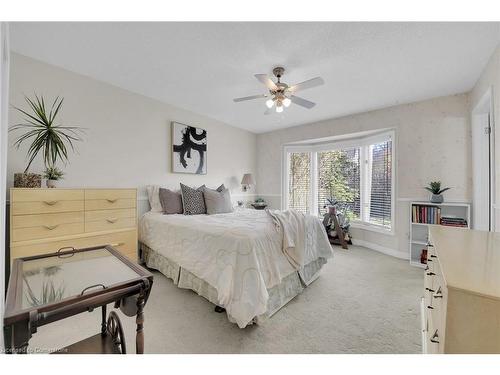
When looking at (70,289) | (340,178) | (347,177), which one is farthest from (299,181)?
(70,289)

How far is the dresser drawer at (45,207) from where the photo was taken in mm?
1812

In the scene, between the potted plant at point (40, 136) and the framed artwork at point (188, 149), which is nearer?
the potted plant at point (40, 136)

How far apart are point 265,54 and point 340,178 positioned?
320cm

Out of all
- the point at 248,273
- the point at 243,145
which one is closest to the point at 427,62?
the point at 248,273

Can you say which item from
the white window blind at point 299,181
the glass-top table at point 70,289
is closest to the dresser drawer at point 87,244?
the glass-top table at point 70,289

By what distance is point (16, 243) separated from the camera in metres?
1.80

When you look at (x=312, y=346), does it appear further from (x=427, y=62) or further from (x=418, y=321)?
(x=427, y=62)

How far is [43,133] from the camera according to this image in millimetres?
2168

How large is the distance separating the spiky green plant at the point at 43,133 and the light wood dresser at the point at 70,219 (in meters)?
0.40

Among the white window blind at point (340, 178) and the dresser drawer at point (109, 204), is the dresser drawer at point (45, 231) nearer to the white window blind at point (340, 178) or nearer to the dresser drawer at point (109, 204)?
the dresser drawer at point (109, 204)

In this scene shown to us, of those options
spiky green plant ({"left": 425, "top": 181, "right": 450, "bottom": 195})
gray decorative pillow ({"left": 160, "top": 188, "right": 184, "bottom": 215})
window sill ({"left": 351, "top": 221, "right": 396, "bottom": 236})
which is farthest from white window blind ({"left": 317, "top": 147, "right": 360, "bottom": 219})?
gray decorative pillow ({"left": 160, "top": 188, "right": 184, "bottom": 215})

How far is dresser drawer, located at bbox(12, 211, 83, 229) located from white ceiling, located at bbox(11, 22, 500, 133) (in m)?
1.62

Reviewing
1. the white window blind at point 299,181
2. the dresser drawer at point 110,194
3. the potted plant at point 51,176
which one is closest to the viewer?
the potted plant at point 51,176

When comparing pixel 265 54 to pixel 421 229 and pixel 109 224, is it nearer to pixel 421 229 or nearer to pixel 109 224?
pixel 109 224
